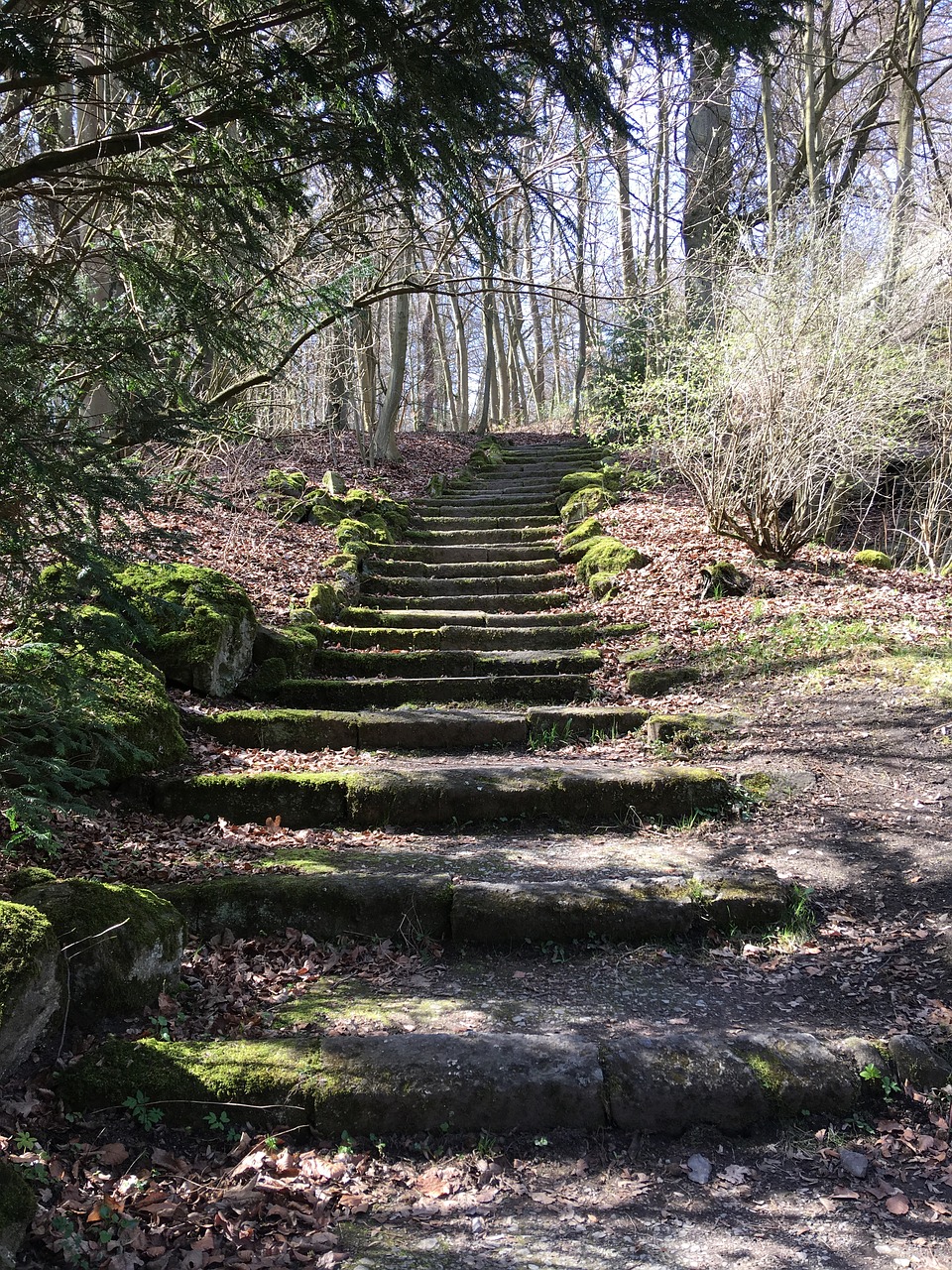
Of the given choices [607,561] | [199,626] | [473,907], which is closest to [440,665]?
[199,626]

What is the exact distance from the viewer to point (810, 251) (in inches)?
303

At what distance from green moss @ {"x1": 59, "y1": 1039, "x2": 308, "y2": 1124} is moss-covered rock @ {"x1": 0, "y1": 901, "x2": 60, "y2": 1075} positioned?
7.6 inches

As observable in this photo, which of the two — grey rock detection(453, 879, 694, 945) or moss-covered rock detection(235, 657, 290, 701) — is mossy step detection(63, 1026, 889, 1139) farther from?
moss-covered rock detection(235, 657, 290, 701)

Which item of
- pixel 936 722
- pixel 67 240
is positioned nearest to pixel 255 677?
pixel 67 240

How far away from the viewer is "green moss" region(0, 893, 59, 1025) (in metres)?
2.35

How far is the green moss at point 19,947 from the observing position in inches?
92.4

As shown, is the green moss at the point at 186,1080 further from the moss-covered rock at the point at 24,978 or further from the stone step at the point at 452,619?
the stone step at the point at 452,619

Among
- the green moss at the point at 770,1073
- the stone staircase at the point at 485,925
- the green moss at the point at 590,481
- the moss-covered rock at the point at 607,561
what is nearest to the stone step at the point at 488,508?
Answer: the green moss at the point at 590,481

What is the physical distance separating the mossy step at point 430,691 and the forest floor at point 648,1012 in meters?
0.42

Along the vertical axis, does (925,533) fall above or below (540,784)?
above

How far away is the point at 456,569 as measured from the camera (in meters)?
9.39

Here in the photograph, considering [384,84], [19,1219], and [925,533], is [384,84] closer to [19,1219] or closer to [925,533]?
[19,1219]

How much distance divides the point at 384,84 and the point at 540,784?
358cm

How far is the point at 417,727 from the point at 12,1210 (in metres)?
3.94
